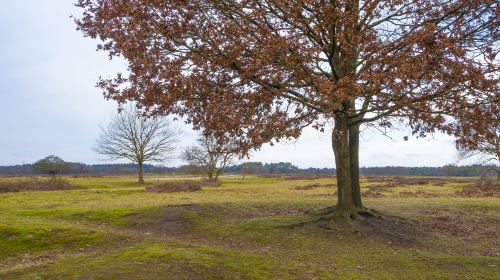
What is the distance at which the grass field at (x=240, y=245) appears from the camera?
9.84 m

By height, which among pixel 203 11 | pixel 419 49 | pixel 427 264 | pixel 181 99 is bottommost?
pixel 427 264

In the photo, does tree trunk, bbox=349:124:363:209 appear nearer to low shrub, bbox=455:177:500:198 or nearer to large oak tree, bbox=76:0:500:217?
large oak tree, bbox=76:0:500:217

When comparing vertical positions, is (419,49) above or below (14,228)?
above

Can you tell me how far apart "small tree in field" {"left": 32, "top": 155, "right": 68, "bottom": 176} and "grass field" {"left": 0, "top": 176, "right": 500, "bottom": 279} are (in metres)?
58.3

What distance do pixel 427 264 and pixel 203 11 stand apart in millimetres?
9725

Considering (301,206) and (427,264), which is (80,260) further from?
(301,206)

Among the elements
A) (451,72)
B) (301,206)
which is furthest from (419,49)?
(301,206)

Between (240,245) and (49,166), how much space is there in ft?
229

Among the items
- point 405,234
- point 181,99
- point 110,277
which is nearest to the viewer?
point 110,277

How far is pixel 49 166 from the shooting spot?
2918 inches

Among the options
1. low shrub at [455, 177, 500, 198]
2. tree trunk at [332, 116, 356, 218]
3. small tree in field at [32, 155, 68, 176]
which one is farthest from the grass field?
small tree in field at [32, 155, 68, 176]

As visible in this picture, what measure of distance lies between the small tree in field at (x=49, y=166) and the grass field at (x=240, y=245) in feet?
191

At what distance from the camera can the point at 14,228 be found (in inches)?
606

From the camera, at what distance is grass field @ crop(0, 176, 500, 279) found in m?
9.84
